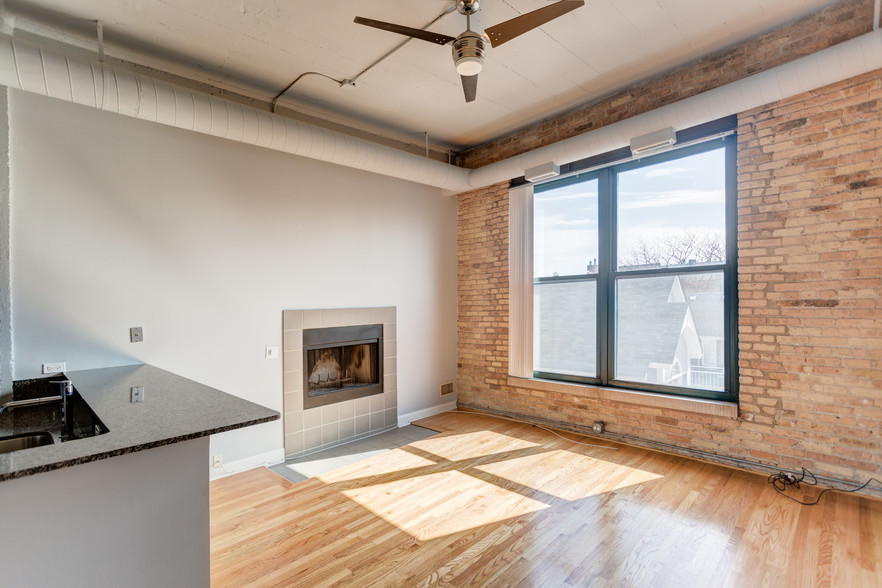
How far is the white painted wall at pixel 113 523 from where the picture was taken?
122 centimetres

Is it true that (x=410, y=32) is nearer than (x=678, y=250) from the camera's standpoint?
Yes

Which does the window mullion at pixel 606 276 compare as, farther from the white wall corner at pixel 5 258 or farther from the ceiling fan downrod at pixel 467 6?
the white wall corner at pixel 5 258

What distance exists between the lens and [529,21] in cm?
223

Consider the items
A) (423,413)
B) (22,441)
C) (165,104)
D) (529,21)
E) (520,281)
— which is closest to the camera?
(22,441)

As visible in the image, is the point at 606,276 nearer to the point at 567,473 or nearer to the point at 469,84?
the point at 567,473

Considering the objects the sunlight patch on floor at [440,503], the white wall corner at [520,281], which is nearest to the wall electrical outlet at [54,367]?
the sunlight patch on floor at [440,503]

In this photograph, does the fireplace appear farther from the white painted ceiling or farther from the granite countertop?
the white painted ceiling

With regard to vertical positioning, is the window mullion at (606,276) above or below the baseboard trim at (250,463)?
above

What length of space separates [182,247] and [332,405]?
6.64 feet

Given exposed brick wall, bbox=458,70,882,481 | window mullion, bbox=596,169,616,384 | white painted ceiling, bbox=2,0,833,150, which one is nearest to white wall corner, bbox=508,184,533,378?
window mullion, bbox=596,169,616,384

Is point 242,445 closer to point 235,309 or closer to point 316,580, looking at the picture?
point 235,309

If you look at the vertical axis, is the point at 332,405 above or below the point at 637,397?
below

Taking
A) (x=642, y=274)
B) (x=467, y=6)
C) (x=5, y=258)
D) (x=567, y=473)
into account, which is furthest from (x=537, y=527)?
(x=5, y=258)

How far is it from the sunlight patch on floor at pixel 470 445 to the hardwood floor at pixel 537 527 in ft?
0.64
